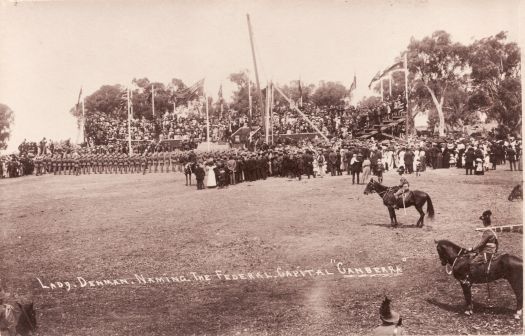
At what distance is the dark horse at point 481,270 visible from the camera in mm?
7578

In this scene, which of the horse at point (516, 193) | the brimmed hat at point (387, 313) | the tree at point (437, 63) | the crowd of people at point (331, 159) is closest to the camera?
the brimmed hat at point (387, 313)

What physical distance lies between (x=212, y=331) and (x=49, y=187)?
11.4 metres

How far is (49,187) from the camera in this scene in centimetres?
1738

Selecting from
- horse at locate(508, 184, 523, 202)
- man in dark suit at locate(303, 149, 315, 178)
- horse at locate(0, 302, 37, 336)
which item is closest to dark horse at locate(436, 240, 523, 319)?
horse at locate(508, 184, 523, 202)

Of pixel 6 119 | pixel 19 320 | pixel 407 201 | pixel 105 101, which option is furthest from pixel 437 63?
pixel 19 320

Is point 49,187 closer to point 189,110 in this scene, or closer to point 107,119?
point 107,119

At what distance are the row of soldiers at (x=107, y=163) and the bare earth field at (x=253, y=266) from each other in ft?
33.3

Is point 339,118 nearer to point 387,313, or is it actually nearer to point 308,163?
point 308,163

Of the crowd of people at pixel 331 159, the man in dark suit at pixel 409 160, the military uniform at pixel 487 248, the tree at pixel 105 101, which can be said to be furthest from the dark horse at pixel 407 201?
the tree at pixel 105 101

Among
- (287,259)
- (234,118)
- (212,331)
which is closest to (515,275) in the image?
(287,259)

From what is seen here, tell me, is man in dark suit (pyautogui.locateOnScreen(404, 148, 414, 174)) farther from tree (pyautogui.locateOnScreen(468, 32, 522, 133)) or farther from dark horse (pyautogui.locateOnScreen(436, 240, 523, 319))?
dark horse (pyautogui.locateOnScreen(436, 240, 523, 319))

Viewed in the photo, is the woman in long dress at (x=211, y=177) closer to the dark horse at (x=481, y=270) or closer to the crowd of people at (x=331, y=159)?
the crowd of people at (x=331, y=159)

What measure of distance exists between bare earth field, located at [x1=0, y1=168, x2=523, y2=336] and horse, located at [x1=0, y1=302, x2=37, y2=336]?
208 mm

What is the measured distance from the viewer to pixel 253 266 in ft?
31.2
